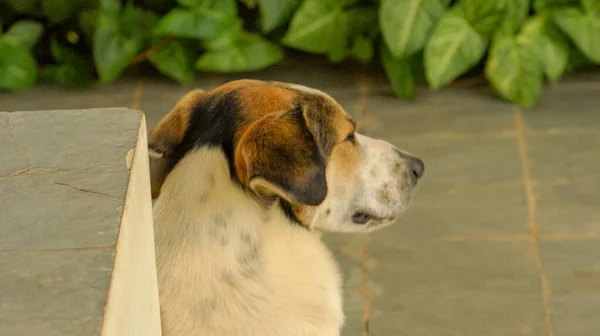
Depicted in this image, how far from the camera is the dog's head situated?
1915 mm

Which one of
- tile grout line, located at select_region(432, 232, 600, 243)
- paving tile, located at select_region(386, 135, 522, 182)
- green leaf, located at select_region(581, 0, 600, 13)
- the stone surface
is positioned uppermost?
the stone surface

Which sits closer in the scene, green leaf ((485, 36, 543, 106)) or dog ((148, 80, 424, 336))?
dog ((148, 80, 424, 336))

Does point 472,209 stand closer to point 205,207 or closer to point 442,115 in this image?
point 442,115

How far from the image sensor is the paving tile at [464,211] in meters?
3.33

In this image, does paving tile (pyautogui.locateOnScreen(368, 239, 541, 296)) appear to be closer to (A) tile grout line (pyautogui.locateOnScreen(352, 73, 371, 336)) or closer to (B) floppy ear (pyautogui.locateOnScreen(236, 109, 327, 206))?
(A) tile grout line (pyautogui.locateOnScreen(352, 73, 371, 336))

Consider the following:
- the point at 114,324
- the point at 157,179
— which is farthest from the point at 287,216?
the point at 114,324

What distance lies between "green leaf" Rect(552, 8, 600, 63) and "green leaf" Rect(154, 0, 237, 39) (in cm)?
150

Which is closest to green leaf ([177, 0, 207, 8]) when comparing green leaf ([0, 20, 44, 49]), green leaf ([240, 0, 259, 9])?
green leaf ([240, 0, 259, 9])

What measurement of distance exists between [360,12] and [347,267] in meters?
1.47

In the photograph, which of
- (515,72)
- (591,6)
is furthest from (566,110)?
(591,6)

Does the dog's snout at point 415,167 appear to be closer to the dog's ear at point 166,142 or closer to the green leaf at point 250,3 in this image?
the dog's ear at point 166,142

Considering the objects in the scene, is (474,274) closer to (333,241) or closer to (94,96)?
(333,241)

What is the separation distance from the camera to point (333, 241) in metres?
3.30

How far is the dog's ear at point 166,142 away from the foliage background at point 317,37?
6.33 ft
